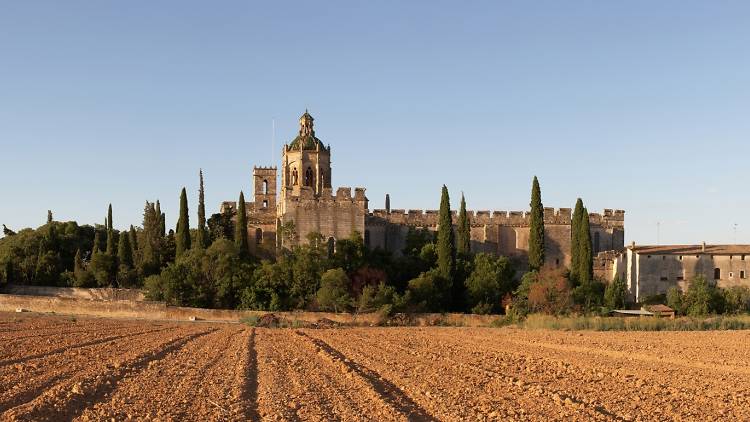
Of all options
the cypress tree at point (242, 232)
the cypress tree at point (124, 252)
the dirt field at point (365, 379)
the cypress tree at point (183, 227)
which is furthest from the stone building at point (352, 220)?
the dirt field at point (365, 379)

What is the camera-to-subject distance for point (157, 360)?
728 inches

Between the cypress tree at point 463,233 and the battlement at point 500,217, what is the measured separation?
2.97 metres

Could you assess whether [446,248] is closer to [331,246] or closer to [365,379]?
[331,246]

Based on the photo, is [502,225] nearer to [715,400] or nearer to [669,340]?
[669,340]

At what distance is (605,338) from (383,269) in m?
16.1

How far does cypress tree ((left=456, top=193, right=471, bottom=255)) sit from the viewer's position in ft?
144

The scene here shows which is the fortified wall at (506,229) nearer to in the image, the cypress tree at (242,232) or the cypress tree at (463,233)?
the cypress tree at (463,233)

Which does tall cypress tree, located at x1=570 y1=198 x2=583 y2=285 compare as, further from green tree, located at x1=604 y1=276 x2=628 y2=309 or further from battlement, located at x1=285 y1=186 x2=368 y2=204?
battlement, located at x1=285 y1=186 x2=368 y2=204

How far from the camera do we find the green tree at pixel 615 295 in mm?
41097

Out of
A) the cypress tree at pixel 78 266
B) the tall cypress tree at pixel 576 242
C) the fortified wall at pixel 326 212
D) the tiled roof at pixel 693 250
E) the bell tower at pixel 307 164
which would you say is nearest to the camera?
the tall cypress tree at pixel 576 242

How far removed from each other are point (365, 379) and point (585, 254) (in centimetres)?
2891

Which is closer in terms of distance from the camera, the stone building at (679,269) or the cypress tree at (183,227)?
the stone building at (679,269)

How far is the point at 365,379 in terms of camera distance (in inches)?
600

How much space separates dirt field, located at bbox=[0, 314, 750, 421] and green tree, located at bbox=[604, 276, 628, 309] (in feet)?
48.1
